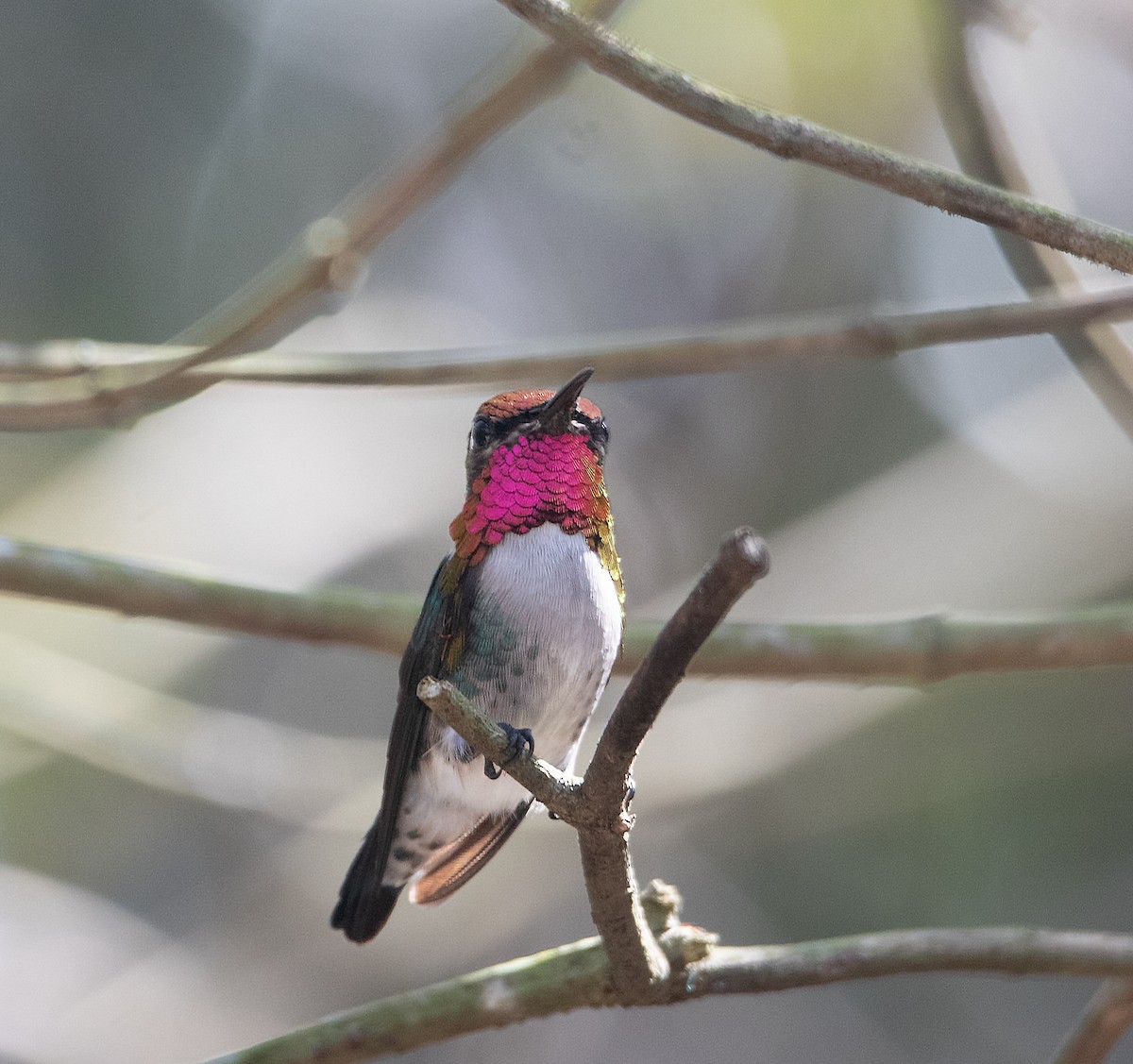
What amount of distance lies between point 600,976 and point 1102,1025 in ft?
4.41

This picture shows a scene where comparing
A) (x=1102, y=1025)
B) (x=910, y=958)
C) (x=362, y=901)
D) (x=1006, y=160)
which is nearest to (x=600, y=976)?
(x=910, y=958)

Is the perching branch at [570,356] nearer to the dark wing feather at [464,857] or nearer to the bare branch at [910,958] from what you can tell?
the dark wing feather at [464,857]

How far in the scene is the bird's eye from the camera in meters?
3.17

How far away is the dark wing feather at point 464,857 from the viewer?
11.4ft

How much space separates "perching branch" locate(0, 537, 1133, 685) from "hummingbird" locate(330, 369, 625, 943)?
53cm

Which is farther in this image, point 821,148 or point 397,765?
point 397,765

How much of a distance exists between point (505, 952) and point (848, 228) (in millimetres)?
6473

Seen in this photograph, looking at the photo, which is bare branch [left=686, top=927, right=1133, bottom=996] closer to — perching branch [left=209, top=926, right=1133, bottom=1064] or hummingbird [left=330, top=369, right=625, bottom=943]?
perching branch [left=209, top=926, right=1133, bottom=1064]

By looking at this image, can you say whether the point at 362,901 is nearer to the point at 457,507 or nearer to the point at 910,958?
the point at 910,958

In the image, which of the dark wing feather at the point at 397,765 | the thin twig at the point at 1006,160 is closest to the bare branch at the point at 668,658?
the dark wing feather at the point at 397,765

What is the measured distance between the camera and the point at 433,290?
35.5 feet

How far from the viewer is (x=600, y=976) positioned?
2.69 m

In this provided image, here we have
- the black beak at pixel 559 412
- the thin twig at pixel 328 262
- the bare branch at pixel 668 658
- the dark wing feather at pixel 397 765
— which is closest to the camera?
the bare branch at pixel 668 658

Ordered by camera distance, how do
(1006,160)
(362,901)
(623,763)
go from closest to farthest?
1. (623,763)
2. (362,901)
3. (1006,160)
